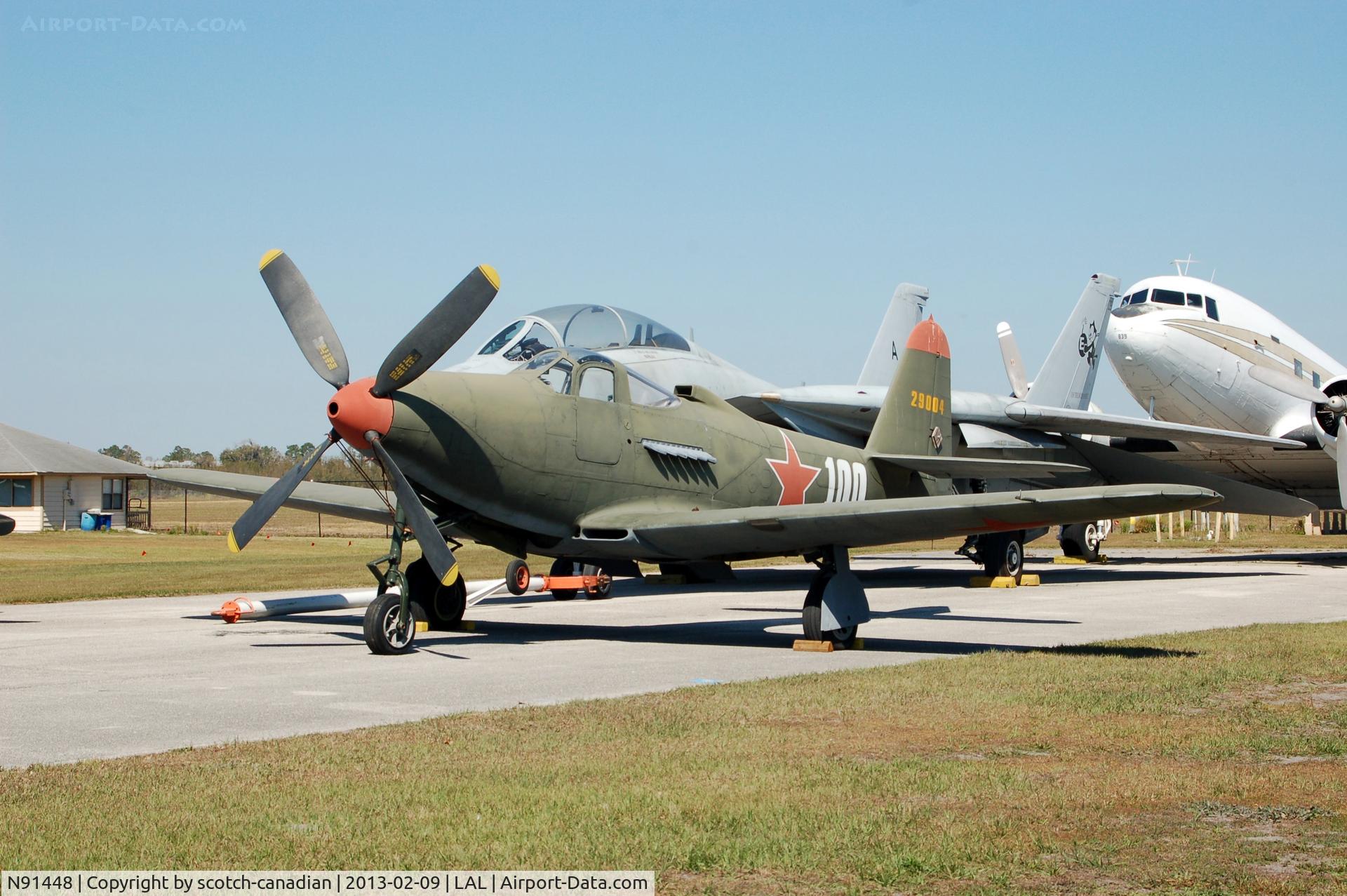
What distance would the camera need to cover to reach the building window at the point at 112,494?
183 feet

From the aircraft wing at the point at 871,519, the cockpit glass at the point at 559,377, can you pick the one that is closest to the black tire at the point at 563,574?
the aircraft wing at the point at 871,519

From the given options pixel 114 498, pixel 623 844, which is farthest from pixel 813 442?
pixel 114 498

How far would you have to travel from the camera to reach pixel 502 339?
1566 cm

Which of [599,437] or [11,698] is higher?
[599,437]

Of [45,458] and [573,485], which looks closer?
[573,485]

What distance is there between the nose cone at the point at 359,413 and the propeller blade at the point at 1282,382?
2469 centimetres

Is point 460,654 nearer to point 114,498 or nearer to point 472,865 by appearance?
point 472,865

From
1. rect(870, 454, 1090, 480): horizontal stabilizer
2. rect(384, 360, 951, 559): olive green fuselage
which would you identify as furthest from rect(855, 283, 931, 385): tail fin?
rect(384, 360, 951, 559): olive green fuselage

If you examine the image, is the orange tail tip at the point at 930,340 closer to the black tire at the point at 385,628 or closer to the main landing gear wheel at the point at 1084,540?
the black tire at the point at 385,628

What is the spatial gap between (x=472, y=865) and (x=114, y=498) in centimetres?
5754

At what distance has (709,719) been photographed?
25.7 ft

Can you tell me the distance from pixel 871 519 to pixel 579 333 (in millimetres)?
7474

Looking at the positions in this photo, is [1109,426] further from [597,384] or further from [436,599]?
[436,599]

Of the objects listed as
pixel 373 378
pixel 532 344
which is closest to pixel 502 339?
pixel 532 344
